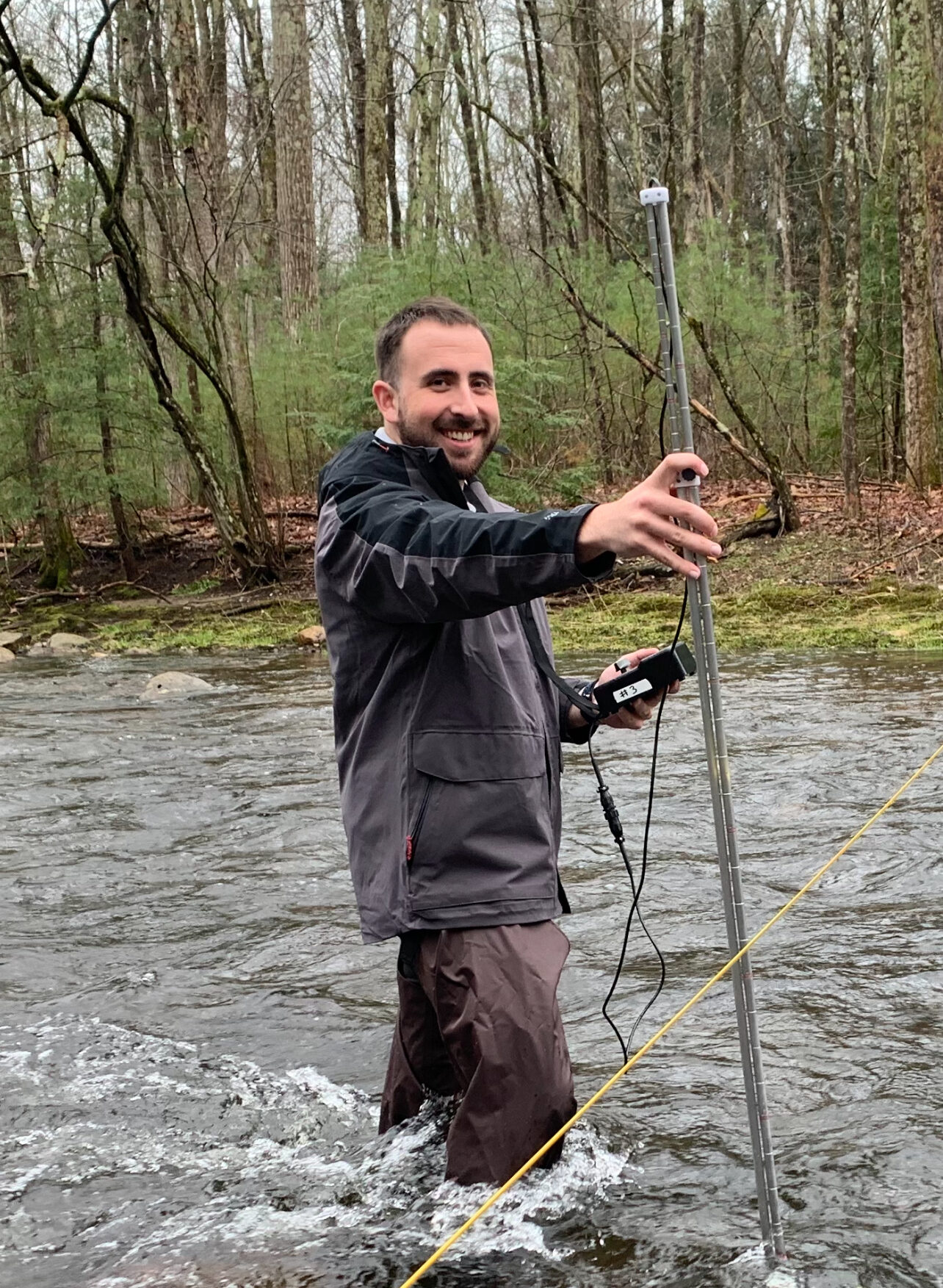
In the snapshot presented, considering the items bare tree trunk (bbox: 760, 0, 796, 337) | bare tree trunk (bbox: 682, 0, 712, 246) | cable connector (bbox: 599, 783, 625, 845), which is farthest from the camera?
bare tree trunk (bbox: 760, 0, 796, 337)

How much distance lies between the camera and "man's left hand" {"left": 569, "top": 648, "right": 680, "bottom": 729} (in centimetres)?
317

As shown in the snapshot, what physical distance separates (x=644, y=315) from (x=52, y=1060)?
14.9 metres

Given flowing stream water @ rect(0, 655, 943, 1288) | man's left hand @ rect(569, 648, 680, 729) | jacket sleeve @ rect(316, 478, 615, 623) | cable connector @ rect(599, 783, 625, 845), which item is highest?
jacket sleeve @ rect(316, 478, 615, 623)

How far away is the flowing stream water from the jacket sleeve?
4.31 feet

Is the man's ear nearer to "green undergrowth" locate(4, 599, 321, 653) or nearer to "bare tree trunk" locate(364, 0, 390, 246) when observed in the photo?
"green undergrowth" locate(4, 599, 321, 653)

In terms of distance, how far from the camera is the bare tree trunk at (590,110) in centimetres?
2211

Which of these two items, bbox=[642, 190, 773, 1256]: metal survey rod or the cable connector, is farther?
the cable connector

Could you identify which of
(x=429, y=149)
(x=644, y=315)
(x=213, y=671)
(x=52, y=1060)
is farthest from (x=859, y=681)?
(x=429, y=149)

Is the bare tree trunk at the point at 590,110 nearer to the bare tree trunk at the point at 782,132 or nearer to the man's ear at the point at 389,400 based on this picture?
the bare tree trunk at the point at 782,132

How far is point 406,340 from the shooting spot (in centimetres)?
309

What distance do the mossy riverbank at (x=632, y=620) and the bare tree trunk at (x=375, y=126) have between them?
7.72 meters

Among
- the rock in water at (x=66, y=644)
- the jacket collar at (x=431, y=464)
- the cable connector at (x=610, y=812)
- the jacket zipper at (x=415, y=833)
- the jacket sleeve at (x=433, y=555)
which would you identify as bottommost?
the rock in water at (x=66, y=644)

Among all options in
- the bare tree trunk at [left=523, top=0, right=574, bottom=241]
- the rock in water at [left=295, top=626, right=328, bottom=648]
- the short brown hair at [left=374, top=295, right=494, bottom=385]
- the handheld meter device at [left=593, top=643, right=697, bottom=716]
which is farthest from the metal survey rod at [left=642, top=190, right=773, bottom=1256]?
the bare tree trunk at [left=523, top=0, right=574, bottom=241]

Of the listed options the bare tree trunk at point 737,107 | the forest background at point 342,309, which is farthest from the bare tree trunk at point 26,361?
the bare tree trunk at point 737,107
